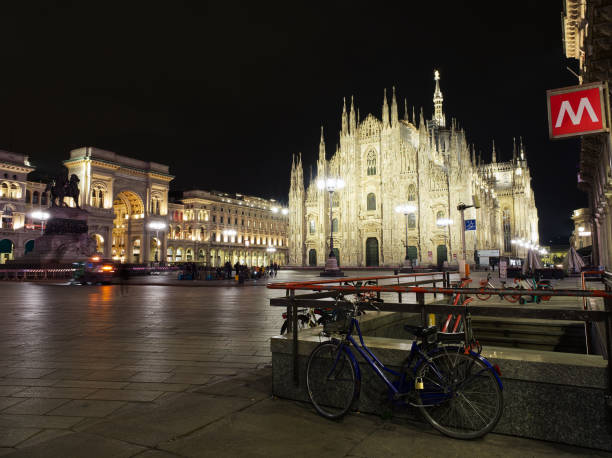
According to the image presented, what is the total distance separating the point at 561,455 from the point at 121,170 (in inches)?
2832

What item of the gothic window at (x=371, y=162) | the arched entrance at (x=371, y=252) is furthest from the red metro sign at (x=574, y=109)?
the gothic window at (x=371, y=162)

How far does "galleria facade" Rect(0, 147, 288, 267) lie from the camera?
60344 mm

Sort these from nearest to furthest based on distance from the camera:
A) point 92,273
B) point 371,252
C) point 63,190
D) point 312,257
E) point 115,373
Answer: point 115,373, point 92,273, point 63,190, point 371,252, point 312,257

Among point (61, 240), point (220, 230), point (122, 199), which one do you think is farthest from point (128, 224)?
point (61, 240)

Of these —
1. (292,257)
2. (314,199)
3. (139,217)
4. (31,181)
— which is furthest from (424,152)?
(31,181)

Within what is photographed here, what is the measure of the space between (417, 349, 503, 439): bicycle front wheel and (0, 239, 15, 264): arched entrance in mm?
68165

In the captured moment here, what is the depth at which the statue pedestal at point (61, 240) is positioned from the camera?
31.2 meters

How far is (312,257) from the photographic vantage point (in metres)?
60.5

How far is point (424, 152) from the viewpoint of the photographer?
52.7m

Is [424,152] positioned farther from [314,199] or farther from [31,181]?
[31,181]

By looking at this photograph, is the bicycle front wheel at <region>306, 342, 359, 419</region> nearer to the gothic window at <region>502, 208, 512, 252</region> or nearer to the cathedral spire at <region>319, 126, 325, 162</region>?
the cathedral spire at <region>319, 126, 325, 162</region>

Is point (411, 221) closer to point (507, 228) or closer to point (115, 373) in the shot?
point (507, 228)

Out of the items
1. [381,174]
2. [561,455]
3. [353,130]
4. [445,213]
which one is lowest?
[561,455]

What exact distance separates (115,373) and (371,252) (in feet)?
174
